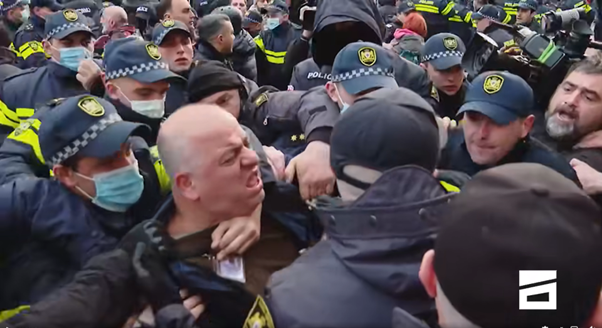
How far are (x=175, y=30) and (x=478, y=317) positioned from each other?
12.3 feet

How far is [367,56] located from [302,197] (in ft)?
3.44

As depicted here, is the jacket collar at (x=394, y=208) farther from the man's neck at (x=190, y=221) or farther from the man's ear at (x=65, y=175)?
the man's ear at (x=65, y=175)

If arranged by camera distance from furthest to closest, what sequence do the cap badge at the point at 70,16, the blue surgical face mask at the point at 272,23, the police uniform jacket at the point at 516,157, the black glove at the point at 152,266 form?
1. the blue surgical face mask at the point at 272,23
2. the cap badge at the point at 70,16
3. the police uniform jacket at the point at 516,157
4. the black glove at the point at 152,266

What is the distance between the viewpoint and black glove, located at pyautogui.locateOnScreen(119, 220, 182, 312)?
187 centimetres

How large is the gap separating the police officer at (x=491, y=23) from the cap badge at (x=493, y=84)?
60.9 inches

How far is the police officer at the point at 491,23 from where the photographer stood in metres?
5.13

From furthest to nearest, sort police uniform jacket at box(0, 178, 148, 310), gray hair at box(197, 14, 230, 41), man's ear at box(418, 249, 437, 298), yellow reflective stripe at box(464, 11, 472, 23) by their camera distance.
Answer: yellow reflective stripe at box(464, 11, 472, 23), gray hair at box(197, 14, 230, 41), police uniform jacket at box(0, 178, 148, 310), man's ear at box(418, 249, 437, 298)

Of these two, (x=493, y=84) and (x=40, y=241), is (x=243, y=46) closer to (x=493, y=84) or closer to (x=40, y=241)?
(x=493, y=84)

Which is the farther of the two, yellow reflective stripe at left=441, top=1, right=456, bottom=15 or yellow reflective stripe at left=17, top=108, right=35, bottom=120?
yellow reflective stripe at left=441, top=1, right=456, bottom=15

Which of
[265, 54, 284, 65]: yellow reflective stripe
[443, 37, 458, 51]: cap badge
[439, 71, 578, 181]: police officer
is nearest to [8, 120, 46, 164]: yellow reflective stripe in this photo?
[439, 71, 578, 181]: police officer

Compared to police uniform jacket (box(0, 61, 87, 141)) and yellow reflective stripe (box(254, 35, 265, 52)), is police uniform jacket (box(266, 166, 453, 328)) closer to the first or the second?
police uniform jacket (box(0, 61, 87, 141))

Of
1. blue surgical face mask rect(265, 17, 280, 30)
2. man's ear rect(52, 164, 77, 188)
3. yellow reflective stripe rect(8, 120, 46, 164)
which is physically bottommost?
blue surgical face mask rect(265, 17, 280, 30)

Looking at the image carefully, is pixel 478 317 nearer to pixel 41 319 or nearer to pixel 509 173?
pixel 509 173

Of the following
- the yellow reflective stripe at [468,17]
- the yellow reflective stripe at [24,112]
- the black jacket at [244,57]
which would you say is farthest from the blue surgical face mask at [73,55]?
the yellow reflective stripe at [468,17]
